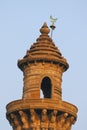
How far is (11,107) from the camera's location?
39.2 m

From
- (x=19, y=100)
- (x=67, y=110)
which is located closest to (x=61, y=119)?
(x=67, y=110)

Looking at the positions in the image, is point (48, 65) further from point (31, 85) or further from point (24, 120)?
point (24, 120)

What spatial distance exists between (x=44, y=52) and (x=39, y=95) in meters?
3.77

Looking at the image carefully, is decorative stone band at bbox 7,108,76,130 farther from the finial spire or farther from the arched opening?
the finial spire

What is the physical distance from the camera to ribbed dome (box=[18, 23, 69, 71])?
133 feet

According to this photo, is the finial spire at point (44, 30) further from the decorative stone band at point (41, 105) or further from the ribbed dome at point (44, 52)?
the decorative stone band at point (41, 105)

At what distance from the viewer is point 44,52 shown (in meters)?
41.0

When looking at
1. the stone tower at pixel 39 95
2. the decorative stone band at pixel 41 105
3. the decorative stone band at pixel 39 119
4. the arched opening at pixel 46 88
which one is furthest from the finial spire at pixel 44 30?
the decorative stone band at pixel 39 119

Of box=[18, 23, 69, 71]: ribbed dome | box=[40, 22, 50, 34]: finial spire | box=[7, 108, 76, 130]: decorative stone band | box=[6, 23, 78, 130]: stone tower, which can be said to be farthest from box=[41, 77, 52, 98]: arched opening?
box=[7, 108, 76, 130]: decorative stone band

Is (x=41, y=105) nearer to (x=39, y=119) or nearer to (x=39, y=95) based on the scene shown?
(x=39, y=119)

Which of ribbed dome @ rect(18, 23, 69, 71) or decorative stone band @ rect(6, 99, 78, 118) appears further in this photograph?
ribbed dome @ rect(18, 23, 69, 71)

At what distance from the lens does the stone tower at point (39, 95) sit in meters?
38.1

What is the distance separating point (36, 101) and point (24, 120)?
69.5 inches

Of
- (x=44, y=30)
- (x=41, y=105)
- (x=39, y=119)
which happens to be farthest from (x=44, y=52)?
(x=39, y=119)
